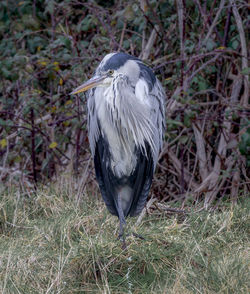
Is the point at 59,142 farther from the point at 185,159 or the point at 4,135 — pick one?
the point at 185,159

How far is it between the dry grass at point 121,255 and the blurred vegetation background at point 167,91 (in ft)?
3.46

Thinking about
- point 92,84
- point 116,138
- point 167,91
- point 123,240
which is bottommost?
point 167,91

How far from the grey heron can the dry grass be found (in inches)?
7.5

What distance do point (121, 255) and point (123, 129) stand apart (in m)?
0.97

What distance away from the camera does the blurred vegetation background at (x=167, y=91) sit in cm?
508

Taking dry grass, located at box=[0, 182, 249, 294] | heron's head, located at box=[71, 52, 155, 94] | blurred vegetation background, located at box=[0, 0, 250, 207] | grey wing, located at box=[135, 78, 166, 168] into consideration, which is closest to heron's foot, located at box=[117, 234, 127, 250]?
dry grass, located at box=[0, 182, 249, 294]

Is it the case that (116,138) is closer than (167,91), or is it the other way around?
(116,138)

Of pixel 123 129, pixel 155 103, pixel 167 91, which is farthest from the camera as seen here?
pixel 167 91

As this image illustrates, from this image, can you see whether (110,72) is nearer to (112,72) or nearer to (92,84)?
(112,72)

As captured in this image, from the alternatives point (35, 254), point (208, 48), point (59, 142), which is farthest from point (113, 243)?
point (59, 142)

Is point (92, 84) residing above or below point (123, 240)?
above

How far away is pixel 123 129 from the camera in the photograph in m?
3.87

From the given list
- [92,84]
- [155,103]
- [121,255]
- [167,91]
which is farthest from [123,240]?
[167,91]

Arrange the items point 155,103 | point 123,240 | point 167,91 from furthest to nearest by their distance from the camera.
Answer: point 167,91, point 155,103, point 123,240
